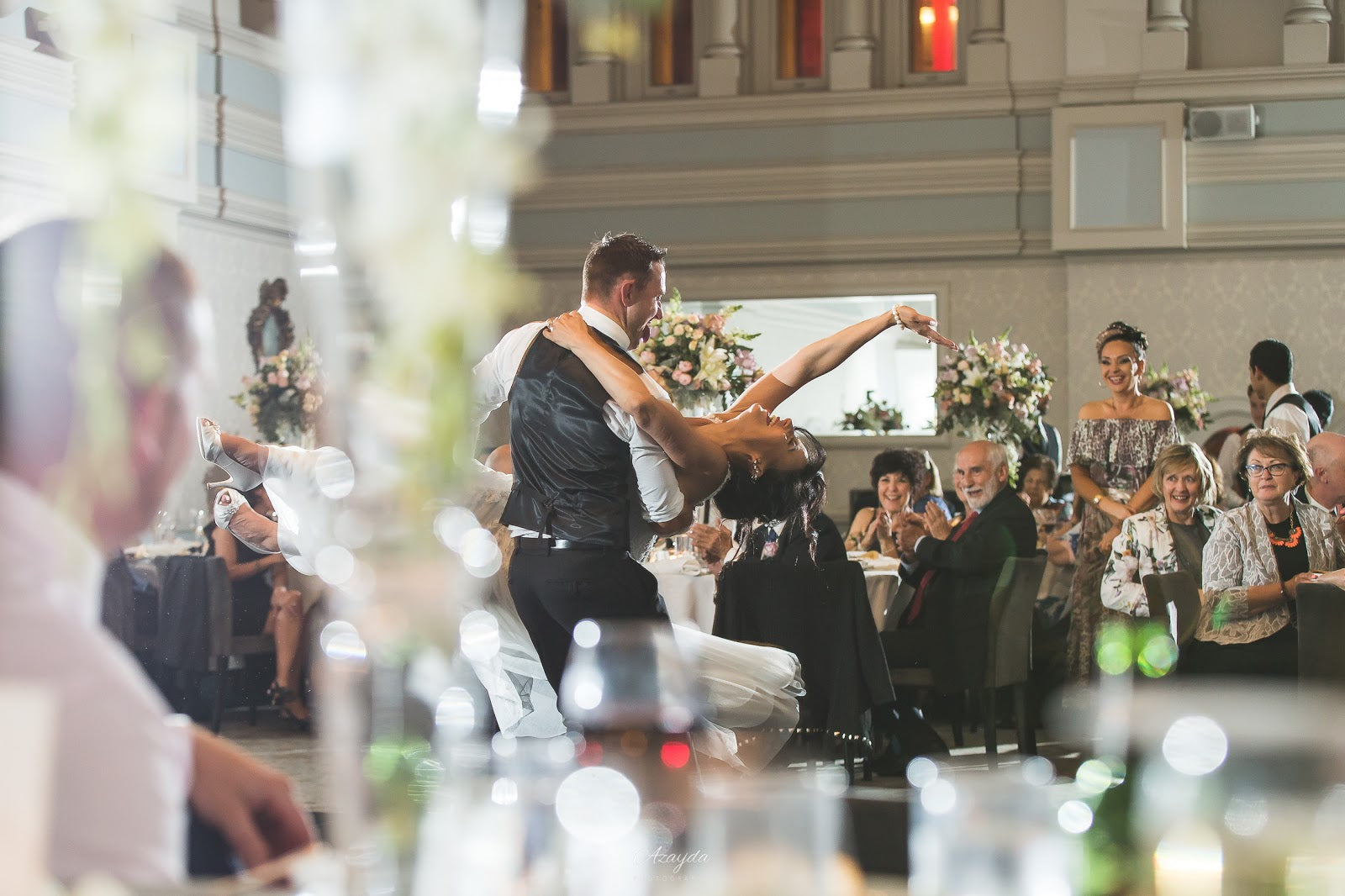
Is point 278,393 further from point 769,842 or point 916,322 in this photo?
point 769,842

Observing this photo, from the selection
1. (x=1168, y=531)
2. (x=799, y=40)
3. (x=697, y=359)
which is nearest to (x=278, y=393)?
(x=697, y=359)

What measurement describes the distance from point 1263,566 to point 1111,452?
5.05 ft

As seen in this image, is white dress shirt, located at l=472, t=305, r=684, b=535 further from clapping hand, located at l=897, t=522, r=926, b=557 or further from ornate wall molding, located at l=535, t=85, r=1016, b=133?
ornate wall molding, located at l=535, t=85, r=1016, b=133

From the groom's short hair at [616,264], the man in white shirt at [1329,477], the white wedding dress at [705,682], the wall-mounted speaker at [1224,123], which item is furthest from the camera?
the wall-mounted speaker at [1224,123]

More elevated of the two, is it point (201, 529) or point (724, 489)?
point (724, 489)

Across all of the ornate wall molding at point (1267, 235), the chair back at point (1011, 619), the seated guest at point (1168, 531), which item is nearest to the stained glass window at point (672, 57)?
the ornate wall molding at point (1267, 235)

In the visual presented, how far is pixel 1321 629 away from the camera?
4070mm

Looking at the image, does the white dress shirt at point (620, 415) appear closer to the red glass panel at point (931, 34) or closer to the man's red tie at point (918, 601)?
the man's red tie at point (918, 601)

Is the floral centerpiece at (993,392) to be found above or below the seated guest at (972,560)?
above

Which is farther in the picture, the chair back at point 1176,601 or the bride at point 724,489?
the chair back at point 1176,601

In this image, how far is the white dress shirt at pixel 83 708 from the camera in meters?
0.78

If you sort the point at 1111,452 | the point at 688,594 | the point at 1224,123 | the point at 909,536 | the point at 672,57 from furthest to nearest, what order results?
the point at 672,57
the point at 1224,123
the point at 1111,452
the point at 909,536
the point at 688,594

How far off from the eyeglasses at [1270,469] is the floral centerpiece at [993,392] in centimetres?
196

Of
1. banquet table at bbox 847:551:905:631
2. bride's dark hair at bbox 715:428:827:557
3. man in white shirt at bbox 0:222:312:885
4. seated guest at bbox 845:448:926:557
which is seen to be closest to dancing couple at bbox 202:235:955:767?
bride's dark hair at bbox 715:428:827:557
